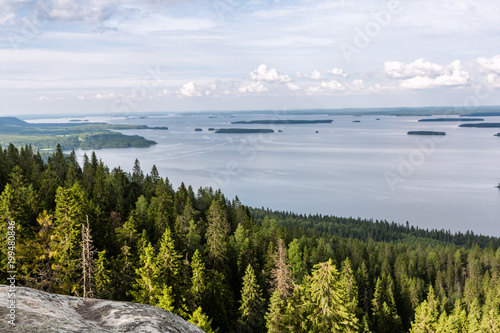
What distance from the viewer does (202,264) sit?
4544 centimetres

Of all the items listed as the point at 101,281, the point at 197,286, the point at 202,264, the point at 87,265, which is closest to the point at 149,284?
the point at 101,281

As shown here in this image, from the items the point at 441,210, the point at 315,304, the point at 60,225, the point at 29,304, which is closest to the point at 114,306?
the point at 29,304

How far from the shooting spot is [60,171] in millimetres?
87500

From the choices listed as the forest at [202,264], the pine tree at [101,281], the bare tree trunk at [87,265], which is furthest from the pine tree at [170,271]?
the bare tree trunk at [87,265]

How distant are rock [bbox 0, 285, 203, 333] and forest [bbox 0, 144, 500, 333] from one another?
25.2 feet

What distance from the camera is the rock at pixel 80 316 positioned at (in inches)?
301

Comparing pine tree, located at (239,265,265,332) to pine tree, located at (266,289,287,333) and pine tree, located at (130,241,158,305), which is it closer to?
pine tree, located at (266,289,287,333)

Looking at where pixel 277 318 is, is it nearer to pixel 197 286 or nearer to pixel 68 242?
pixel 197 286

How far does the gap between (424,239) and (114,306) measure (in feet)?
520

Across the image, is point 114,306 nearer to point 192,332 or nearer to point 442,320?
point 192,332

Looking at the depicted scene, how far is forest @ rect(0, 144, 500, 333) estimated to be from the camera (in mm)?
31533

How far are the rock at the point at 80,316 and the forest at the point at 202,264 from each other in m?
7.69

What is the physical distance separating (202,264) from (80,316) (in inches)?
1454

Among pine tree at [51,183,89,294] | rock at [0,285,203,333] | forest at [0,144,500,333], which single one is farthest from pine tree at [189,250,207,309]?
rock at [0,285,203,333]
